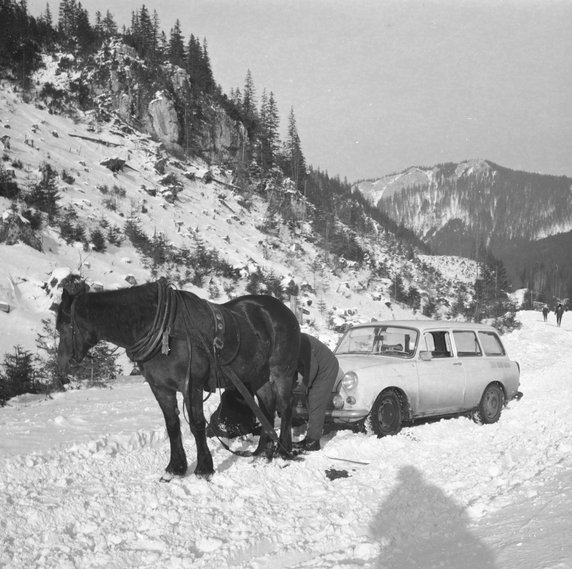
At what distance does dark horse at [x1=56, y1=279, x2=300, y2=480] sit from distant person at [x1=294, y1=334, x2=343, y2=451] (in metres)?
0.51

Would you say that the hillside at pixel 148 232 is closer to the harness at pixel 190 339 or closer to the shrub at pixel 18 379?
the shrub at pixel 18 379

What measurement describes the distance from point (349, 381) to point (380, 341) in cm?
135

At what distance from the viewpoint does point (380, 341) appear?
7.45m

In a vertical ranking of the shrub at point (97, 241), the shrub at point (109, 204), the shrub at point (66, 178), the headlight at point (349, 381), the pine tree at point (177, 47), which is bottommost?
the headlight at point (349, 381)

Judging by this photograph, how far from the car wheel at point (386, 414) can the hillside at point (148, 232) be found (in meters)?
9.38

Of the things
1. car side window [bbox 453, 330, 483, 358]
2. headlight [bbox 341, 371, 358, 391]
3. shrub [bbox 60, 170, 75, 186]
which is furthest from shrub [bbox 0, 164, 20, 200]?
car side window [bbox 453, 330, 483, 358]

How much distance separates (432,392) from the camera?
6.93 metres

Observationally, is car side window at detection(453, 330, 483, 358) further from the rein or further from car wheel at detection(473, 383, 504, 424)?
the rein

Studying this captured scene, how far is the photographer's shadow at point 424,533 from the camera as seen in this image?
290 centimetres

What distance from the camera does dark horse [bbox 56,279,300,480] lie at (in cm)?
435

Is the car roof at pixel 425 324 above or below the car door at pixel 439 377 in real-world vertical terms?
above

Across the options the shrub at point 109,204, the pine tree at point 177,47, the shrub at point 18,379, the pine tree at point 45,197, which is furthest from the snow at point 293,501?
the pine tree at point 177,47

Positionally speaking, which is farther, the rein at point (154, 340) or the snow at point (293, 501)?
the rein at point (154, 340)

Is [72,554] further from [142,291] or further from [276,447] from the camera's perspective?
[276,447]
